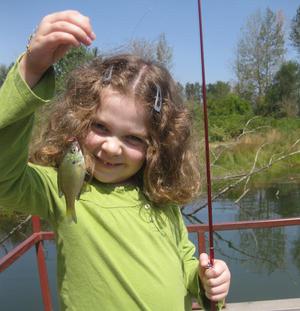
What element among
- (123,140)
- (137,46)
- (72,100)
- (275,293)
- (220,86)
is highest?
(220,86)

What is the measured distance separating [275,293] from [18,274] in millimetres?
3954

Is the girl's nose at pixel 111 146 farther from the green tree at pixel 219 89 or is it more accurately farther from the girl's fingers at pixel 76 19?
the green tree at pixel 219 89

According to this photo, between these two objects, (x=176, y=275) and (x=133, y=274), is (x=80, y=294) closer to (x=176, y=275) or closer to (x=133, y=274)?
(x=133, y=274)

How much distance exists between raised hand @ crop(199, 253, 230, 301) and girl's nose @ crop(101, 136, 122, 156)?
17.5 inches

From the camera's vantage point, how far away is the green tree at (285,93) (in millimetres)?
27297

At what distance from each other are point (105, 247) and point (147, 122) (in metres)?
0.43

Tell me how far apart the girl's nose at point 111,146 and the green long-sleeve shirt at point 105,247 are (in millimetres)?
158

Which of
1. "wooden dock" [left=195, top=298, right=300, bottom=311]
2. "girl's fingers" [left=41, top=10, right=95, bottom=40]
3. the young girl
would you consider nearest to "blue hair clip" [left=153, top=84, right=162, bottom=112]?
the young girl

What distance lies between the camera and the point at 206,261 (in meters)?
1.46

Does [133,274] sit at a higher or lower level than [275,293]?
higher

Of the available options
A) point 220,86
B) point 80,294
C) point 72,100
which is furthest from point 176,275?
point 220,86

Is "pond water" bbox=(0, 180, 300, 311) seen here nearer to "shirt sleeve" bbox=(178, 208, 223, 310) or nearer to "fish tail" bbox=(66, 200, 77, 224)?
"shirt sleeve" bbox=(178, 208, 223, 310)

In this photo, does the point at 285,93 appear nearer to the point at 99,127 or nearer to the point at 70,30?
the point at 99,127

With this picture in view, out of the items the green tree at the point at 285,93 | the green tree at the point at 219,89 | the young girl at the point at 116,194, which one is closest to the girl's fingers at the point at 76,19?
the young girl at the point at 116,194
